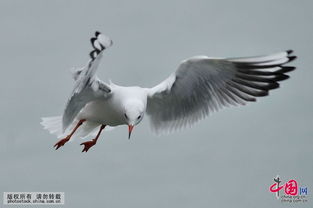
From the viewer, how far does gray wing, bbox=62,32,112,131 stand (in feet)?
20.6

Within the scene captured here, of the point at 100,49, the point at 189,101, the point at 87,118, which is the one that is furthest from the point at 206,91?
the point at 100,49

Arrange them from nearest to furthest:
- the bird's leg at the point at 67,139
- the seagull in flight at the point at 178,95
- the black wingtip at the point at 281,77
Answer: the seagull in flight at the point at 178,95 < the black wingtip at the point at 281,77 < the bird's leg at the point at 67,139

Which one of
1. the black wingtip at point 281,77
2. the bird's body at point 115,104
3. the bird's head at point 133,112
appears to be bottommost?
the bird's head at point 133,112

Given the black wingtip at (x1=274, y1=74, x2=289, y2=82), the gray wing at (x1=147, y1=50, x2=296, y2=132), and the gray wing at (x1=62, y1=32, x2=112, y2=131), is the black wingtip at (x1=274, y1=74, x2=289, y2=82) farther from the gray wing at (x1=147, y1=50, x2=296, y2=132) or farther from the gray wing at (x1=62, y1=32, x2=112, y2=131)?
the gray wing at (x1=62, y1=32, x2=112, y2=131)

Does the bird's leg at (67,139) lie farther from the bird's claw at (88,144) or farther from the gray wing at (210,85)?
the gray wing at (210,85)

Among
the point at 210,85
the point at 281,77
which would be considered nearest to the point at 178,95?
the point at 210,85

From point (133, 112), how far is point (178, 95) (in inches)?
46.9

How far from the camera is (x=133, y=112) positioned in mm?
7250

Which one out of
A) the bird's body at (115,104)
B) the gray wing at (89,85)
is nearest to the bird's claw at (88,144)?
the bird's body at (115,104)

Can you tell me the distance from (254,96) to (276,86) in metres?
0.39

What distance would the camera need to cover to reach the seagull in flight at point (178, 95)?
7.47 m

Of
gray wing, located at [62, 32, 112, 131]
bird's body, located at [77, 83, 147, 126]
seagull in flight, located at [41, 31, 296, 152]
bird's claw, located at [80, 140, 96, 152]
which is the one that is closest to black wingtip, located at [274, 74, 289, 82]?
seagull in flight, located at [41, 31, 296, 152]

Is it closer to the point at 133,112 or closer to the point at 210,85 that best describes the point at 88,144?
the point at 133,112

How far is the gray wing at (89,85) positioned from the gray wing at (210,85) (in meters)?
0.77
